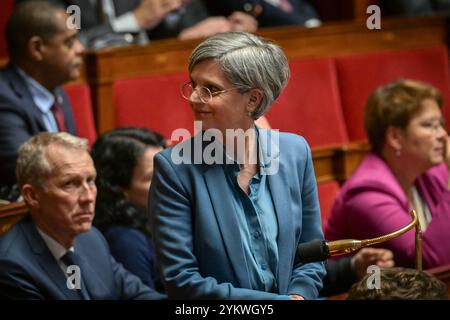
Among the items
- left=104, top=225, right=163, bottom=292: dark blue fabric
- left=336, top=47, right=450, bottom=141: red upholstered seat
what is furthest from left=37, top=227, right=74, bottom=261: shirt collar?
left=336, top=47, right=450, bottom=141: red upholstered seat

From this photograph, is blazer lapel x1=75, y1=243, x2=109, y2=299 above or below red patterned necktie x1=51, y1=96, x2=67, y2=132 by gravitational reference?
below

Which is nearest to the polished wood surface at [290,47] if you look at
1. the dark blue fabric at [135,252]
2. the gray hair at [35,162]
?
the dark blue fabric at [135,252]

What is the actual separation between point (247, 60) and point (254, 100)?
0.04m

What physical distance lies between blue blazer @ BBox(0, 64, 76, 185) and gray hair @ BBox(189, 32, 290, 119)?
2.91 feet

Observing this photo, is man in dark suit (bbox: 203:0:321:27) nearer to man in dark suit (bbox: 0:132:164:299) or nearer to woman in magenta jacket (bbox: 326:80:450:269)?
woman in magenta jacket (bbox: 326:80:450:269)

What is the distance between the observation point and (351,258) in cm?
144

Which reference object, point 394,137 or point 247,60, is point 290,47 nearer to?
point 394,137

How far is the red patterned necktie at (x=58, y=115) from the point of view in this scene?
1.81m

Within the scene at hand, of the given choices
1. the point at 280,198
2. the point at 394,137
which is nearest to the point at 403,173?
the point at 394,137

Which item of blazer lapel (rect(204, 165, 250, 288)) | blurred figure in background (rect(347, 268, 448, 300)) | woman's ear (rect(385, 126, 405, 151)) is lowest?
blurred figure in background (rect(347, 268, 448, 300))

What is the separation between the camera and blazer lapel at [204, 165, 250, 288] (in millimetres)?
884

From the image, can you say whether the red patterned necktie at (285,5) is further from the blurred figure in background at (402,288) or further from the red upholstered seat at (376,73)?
the blurred figure in background at (402,288)
